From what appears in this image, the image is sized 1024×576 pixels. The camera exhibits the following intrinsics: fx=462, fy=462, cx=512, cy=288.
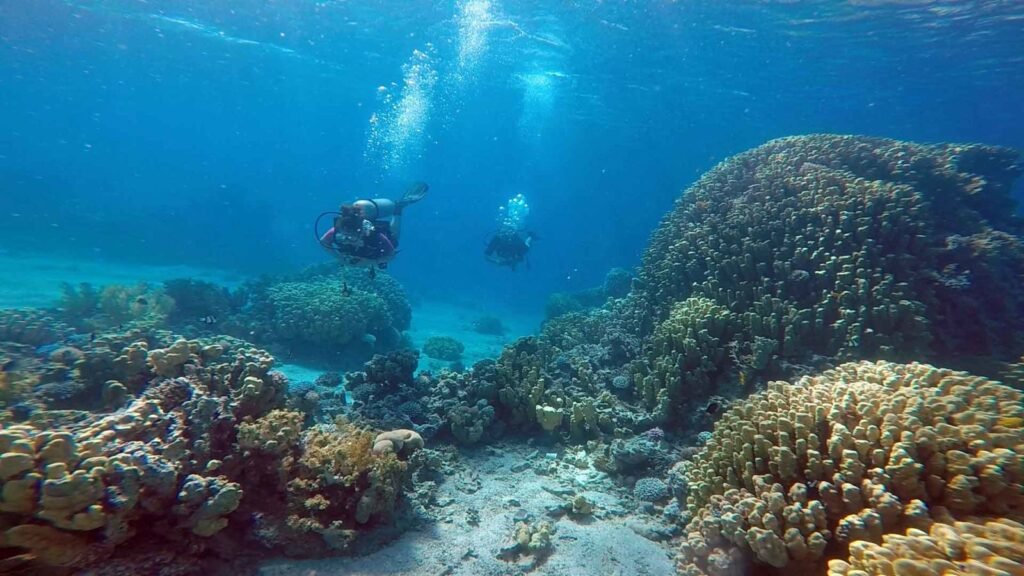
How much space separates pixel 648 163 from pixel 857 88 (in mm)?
45265

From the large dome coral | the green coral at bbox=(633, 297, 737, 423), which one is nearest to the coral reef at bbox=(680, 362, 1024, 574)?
the green coral at bbox=(633, 297, 737, 423)

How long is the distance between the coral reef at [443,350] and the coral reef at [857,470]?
12.6 m

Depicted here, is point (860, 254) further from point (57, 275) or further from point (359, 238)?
point (57, 275)

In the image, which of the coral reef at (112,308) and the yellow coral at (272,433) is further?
the coral reef at (112,308)

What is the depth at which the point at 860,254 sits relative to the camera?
7492 millimetres

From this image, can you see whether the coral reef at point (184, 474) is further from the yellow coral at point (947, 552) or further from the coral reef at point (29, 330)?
the coral reef at point (29, 330)

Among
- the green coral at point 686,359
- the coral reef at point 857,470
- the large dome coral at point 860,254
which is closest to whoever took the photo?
the coral reef at point 857,470

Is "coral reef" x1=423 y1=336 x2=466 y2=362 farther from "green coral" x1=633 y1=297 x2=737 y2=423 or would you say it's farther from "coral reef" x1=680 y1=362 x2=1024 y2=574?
"coral reef" x1=680 y1=362 x2=1024 y2=574

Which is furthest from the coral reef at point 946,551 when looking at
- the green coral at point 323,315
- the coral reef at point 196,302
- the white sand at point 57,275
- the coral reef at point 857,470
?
the white sand at point 57,275

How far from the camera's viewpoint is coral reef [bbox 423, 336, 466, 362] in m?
16.6

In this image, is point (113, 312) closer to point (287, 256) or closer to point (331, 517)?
point (331, 517)

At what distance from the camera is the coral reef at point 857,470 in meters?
3.19

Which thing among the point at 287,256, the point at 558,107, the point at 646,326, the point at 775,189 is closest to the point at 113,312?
the point at 646,326

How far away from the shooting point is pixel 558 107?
1790 inches
